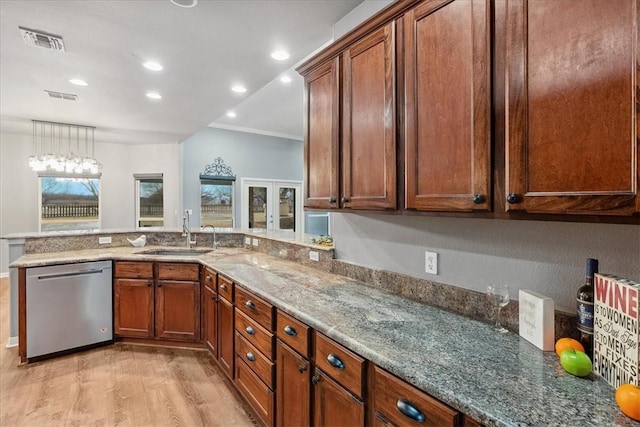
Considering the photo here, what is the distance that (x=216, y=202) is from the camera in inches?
286

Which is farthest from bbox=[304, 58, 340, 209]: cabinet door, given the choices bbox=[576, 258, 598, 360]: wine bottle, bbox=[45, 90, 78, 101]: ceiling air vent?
bbox=[45, 90, 78, 101]: ceiling air vent

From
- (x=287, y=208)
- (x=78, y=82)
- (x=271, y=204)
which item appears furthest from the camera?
(x=287, y=208)

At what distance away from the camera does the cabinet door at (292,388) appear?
1.58 m

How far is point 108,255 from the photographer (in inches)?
129

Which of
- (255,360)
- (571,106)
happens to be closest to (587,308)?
(571,106)

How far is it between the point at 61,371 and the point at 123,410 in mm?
1022

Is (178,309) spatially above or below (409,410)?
below

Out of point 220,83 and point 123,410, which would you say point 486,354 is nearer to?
point 123,410

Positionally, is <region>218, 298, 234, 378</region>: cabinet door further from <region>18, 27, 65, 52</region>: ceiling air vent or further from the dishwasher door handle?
<region>18, 27, 65, 52</region>: ceiling air vent

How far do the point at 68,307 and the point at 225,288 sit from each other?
1.77 m

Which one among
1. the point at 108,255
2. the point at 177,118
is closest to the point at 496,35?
the point at 108,255

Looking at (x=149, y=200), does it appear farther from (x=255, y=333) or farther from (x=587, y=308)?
(x=587, y=308)

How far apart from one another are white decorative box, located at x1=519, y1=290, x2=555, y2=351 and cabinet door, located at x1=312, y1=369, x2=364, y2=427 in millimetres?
701

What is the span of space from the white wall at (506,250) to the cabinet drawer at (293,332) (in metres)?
0.70
